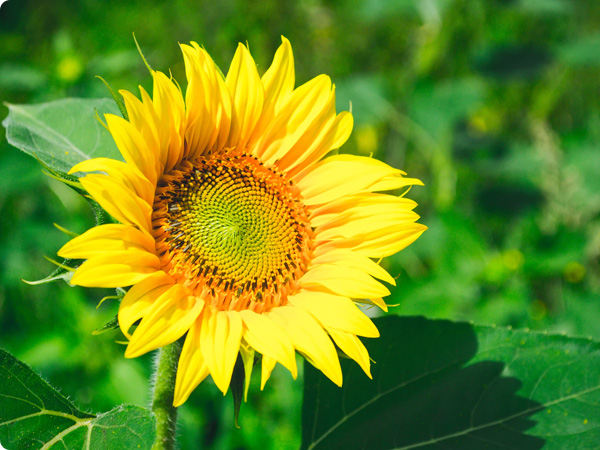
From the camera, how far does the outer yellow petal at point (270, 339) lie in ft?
3.61

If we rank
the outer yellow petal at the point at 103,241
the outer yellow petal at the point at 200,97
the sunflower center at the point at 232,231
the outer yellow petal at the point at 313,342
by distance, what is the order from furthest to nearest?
the sunflower center at the point at 232,231
the outer yellow petal at the point at 200,97
the outer yellow petal at the point at 313,342
the outer yellow petal at the point at 103,241

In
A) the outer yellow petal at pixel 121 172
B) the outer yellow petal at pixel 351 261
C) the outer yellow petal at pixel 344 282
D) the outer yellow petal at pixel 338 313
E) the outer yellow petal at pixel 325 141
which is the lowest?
the outer yellow petal at pixel 338 313

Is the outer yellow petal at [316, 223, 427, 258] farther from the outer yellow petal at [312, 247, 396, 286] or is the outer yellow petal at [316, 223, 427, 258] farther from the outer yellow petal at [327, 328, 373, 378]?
the outer yellow petal at [327, 328, 373, 378]

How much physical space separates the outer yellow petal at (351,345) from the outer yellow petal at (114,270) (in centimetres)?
36

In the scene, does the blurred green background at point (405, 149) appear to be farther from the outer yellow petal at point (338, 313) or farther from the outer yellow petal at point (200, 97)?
the outer yellow petal at point (200, 97)

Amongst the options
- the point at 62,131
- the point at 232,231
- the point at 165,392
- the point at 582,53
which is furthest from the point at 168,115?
the point at 582,53

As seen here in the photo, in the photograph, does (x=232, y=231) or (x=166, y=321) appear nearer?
(x=166, y=321)

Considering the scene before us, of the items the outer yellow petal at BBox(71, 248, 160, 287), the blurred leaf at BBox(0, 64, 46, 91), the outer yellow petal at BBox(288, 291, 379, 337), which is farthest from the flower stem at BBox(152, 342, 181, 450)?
the blurred leaf at BBox(0, 64, 46, 91)

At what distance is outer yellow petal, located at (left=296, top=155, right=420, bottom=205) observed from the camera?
4.44 feet

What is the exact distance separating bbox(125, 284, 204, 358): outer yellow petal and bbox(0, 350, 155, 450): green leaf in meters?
0.13

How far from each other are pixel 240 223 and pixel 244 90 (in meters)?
0.30

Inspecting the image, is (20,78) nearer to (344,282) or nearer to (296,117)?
(296,117)

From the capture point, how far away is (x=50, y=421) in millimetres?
1130

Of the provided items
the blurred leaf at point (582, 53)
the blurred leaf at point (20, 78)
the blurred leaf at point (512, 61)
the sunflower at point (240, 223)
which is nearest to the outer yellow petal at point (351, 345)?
the sunflower at point (240, 223)
